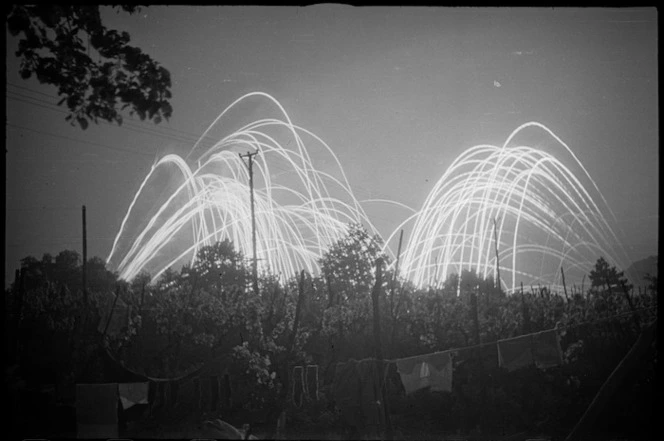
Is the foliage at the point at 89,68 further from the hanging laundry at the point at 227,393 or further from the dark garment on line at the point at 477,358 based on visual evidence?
the dark garment on line at the point at 477,358

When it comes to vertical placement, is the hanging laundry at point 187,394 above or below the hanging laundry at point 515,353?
below

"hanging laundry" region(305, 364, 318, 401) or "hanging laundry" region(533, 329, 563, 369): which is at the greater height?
"hanging laundry" region(533, 329, 563, 369)

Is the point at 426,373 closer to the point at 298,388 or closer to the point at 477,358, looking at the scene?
the point at 477,358

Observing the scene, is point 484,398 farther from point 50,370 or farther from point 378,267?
point 50,370

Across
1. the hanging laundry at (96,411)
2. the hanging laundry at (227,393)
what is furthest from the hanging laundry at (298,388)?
the hanging laundry at (96,411)

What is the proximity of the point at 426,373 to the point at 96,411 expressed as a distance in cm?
783

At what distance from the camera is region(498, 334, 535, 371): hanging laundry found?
15.3 m

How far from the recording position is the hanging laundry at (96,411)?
12.9 metres

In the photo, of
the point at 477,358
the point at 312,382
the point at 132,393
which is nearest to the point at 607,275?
the point at 477,358

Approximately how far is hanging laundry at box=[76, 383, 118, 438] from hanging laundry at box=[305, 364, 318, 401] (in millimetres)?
4805

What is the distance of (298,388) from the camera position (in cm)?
1612

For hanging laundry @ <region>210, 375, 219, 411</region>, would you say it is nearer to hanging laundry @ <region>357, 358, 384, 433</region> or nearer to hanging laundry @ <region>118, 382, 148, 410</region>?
hanging laundry @ <region>118, 382, 148, 410</region>

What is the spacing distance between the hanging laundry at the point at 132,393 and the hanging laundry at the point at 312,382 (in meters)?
4.00

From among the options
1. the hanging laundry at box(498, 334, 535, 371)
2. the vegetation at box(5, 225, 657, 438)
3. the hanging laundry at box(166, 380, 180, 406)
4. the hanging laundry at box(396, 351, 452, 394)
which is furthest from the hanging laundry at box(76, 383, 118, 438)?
the hanging laundry at box(498, 334, 535, 371)
